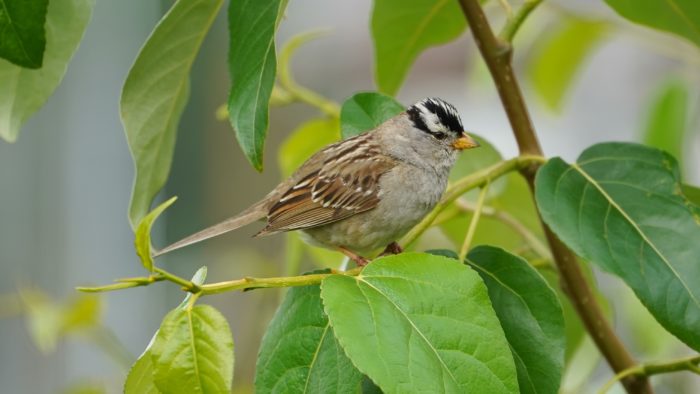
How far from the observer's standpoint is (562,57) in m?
2.86

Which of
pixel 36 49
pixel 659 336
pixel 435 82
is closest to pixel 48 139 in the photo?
pixel 435 82

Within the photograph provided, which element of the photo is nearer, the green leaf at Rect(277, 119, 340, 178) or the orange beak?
the orange beak

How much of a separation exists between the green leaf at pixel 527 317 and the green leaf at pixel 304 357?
0.27 meters

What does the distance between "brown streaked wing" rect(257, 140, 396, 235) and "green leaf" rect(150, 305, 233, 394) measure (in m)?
1.17

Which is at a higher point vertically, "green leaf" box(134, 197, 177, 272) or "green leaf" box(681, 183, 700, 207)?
"green leaf" box(134, 197, 177, 272)

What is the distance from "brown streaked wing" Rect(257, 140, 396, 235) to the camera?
234 cm

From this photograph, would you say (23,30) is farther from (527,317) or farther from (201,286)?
(527,317)

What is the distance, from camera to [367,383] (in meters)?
1.43

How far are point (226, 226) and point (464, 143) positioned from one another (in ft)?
1.79

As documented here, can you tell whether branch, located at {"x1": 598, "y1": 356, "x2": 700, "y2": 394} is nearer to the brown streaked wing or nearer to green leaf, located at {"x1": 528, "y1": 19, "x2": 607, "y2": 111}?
the brown streaked wing

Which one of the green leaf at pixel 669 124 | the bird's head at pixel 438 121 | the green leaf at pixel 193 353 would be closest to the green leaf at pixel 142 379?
the green leaf at pixel 193 353

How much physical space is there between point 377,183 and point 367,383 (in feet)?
3.37

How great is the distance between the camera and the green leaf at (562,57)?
2852 mm

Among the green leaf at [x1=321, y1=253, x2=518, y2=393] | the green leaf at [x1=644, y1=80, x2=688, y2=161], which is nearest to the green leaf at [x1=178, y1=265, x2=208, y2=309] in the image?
the green leaf at [x1=321, y1=253, x2=518, y2=393]
